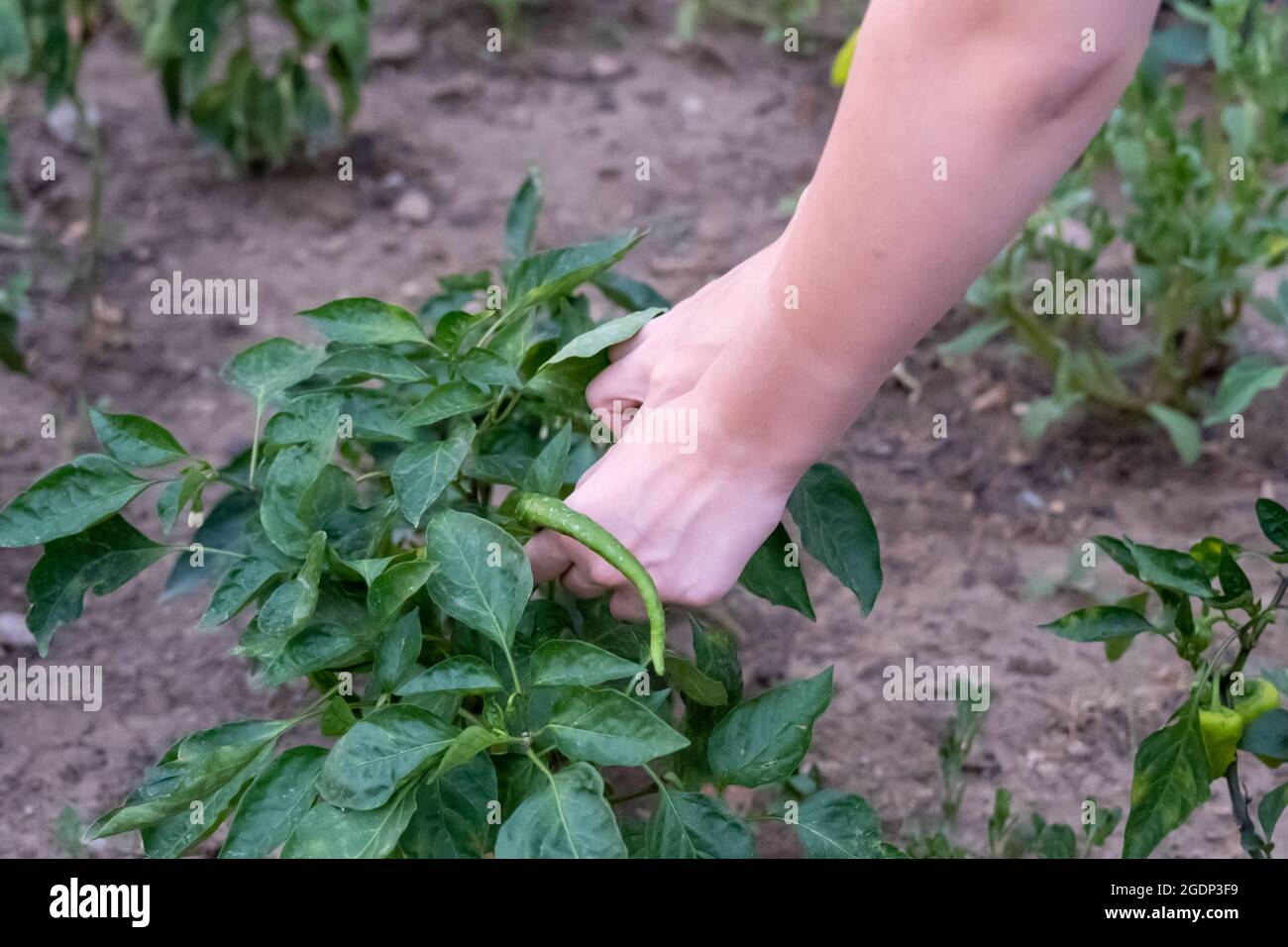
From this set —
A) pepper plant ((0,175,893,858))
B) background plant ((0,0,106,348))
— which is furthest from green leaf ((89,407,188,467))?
background plant ((0,0,106,348))

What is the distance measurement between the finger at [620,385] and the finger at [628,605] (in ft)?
0.59

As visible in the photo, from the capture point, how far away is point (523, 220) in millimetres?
1547

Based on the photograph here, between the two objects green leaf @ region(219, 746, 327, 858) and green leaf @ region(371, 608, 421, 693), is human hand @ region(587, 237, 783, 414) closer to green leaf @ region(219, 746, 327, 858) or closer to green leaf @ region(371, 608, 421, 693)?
green leaf @ region(371, 608, 421, 693)

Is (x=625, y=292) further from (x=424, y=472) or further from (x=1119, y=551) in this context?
(x=1119, y=551)

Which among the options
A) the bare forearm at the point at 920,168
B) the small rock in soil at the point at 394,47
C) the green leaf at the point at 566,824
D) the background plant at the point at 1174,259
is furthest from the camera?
the small rock in soil at the point at 394,47

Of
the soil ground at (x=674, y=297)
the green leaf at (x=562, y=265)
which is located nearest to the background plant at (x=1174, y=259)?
the soil ground at (x=674, y=297)

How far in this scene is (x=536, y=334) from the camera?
1.44m

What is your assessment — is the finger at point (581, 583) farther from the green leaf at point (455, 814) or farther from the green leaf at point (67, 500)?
the green leaf at point (67, 500)

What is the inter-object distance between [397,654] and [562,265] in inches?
16.8

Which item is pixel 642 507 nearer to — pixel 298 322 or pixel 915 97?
pixel 915 97

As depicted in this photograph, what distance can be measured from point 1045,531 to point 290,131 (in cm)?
158

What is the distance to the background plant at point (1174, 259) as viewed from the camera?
1.94 meters

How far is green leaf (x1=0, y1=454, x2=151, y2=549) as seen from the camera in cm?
116

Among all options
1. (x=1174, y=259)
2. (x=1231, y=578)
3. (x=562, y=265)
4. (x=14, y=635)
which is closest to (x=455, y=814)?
(x=562, y=265)
